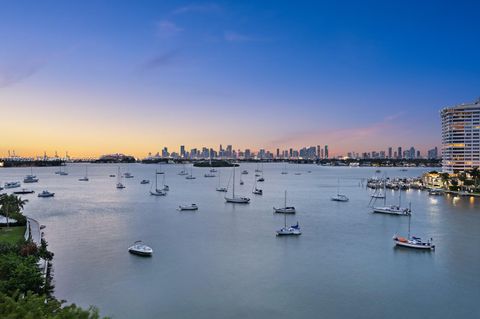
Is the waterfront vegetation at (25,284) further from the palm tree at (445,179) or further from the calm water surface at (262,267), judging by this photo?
the palm tree at (445,179)

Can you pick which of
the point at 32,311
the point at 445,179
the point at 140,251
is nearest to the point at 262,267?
the point at 140,251

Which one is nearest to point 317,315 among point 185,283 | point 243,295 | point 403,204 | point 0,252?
point 243,295

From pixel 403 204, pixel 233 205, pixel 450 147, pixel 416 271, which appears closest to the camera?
pixel 416 271

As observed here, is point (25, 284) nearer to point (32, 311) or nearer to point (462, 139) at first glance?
point (32, 311)

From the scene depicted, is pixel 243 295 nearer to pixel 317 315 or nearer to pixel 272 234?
pixel 317 315

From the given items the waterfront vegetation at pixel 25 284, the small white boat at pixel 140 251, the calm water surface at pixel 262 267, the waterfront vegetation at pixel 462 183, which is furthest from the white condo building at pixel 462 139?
the waterfront vegetation at pixel 25 284

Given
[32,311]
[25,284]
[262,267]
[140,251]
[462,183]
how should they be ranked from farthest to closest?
[462,183]
[140,251]
[262,267]
[25,284]
[32,311]

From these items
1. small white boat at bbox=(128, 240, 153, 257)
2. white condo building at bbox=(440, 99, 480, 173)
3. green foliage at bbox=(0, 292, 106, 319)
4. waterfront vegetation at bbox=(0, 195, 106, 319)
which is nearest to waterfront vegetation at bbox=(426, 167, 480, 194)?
white condo building at bbox=(440, 99, 480, 173)
